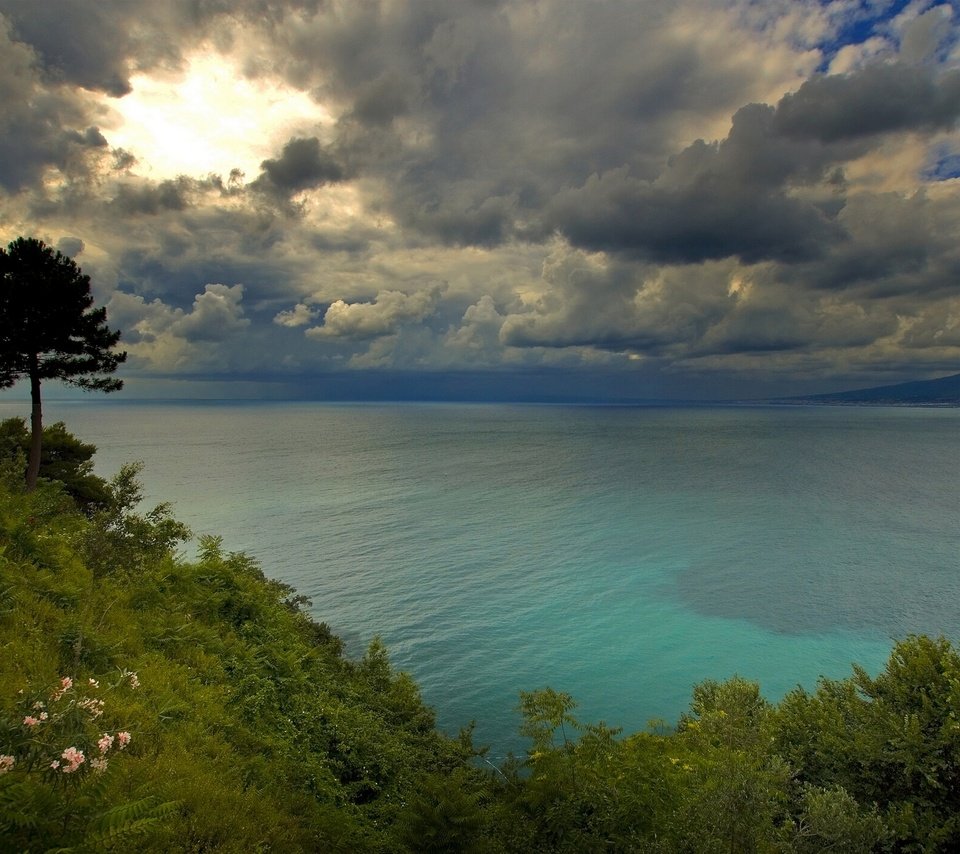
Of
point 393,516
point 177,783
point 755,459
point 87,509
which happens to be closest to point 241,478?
point 393,516

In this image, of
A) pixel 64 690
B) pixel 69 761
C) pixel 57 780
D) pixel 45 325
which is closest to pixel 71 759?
pixel 69 761

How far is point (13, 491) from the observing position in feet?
87.0

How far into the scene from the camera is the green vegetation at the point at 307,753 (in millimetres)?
8297

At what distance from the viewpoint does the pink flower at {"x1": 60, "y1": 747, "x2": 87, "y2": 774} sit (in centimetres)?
639

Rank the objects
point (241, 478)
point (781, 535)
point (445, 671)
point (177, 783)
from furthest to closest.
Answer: point (241, 478) < point (781, 535) < point (445, 671) < point (177, 783)

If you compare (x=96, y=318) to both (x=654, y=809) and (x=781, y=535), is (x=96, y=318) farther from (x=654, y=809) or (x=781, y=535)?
(x=781, y=535)

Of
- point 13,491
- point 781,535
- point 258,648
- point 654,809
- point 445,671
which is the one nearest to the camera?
point 654,809

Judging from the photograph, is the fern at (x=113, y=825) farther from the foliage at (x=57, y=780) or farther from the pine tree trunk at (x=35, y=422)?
the pine tree trunk at (x=35, y=422)

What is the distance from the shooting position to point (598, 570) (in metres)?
62.4

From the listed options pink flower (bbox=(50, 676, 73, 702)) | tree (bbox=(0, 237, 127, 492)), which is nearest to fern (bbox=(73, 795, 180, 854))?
pink flower (bbox=(50, 676, 73, 702))

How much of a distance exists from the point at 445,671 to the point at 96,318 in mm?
35802

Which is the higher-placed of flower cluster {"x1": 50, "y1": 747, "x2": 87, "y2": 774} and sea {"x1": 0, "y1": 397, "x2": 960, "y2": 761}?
flower cluster {"x1": 50, "y1": 747, "x2": 87, "y2": 774}

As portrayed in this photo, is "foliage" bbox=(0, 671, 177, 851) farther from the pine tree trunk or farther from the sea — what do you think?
the pine tree trunk

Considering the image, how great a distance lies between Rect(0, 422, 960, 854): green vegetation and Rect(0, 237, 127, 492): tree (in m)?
10.7
